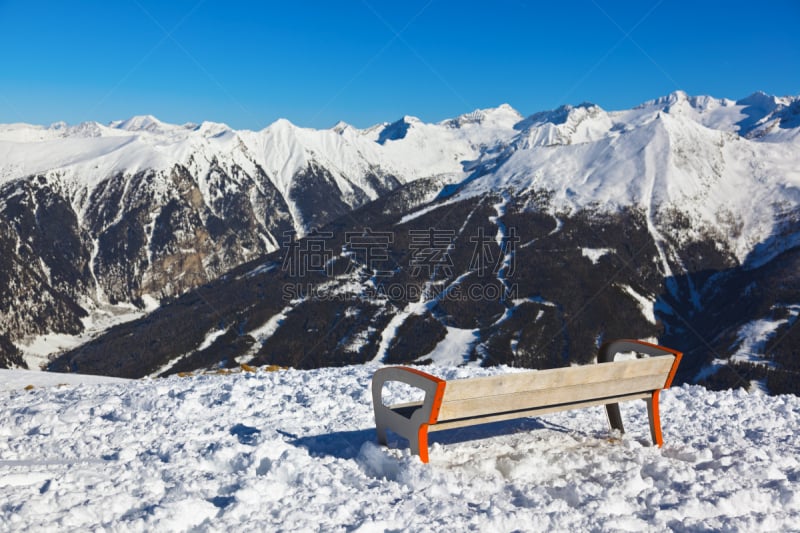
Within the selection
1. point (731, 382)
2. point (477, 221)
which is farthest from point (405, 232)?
point (731, 382)

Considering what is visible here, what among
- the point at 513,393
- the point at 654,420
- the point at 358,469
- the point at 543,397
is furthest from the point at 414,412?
the point at 654,420

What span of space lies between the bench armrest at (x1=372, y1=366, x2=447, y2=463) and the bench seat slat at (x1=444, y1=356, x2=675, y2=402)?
0.76 feet

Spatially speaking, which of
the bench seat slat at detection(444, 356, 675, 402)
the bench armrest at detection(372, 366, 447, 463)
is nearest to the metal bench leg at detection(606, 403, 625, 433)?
the bench seat slat at detection(444, 356, 675, 402)

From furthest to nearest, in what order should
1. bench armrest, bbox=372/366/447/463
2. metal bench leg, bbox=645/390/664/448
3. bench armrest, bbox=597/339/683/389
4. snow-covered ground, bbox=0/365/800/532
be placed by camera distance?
bench armrest, bbox=597/339/683/389 < metal bench leg, bbox=645/390/664/448 < bench armrest, bbox=372/366/447/463 < snow-covered ground, bbox=0/365/800/532

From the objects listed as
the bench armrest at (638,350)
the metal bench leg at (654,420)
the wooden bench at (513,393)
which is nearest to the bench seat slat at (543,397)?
the wooden bench at (513,393)

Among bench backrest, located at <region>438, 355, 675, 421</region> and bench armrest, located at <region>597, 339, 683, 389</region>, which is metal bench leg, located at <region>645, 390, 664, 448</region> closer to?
bench backrest, located at <region>438, 355, 675, 421</region>

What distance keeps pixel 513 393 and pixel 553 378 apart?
74cm

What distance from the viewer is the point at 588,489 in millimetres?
8812

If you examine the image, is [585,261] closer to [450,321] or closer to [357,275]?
[450,321]

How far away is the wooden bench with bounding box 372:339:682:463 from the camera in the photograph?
972 centimetres

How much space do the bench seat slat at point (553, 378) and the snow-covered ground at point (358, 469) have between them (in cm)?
109

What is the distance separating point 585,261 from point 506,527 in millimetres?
169806

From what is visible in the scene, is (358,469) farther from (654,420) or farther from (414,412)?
(654,420)

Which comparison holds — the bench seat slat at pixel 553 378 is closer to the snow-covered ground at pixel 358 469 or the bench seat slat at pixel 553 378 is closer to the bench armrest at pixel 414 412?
the bench armrest at pixel 414 412
